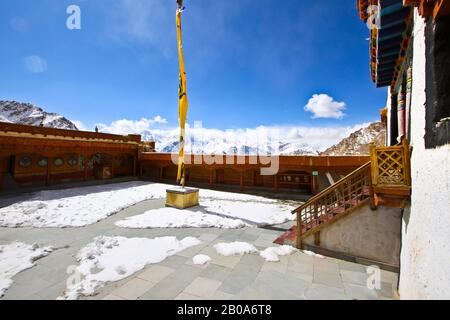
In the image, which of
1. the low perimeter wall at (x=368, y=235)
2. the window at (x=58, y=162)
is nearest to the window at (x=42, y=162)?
the window at (x=58, y=162)

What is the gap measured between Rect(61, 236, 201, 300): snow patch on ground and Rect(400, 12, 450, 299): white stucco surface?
5.03 metres

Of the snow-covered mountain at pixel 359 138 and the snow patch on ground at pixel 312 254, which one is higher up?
the snow-covered mountain at pixel 359 138

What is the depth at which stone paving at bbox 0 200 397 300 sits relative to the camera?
3.89m

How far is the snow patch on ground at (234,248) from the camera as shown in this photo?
18.5 ft

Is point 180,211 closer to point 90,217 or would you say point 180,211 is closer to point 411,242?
point 90,217

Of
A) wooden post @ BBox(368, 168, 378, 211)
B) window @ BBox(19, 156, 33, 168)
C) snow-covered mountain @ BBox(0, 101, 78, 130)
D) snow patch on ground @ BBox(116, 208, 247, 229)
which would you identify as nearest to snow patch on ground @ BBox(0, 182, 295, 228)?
snow patch on ground @ BBox(116, 208, 247, 229)

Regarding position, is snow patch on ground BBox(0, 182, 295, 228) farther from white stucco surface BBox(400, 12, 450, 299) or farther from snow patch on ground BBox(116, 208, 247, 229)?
white stucco surface BBox(400, 12, 450, 299)

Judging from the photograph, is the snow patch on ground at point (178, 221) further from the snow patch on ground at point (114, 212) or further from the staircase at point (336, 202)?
the staircase at point (336, 202)

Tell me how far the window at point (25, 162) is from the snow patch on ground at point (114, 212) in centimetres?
348

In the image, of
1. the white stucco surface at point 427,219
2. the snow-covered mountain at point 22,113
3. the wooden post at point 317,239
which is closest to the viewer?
the white stucco surface at point 427,219

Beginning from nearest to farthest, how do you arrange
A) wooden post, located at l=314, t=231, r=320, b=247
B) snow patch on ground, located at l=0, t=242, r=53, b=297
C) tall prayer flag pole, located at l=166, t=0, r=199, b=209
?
1. snow patch on ground, located at l=0, t=242, r=53, b=297
2. wooden post, located at l=314, t=231, r=320, b=247
3. tall prayer flag pole, located at l=166, t=0, r=199, b=209

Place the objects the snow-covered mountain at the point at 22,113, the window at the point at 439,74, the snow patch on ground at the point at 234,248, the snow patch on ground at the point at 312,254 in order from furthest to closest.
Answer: the snow-covered mountain at the point at 22,113, the snow patch on ground at the point at 234,248, the snow patch on ground at the point at 312,254, the window at the point at 439,74
